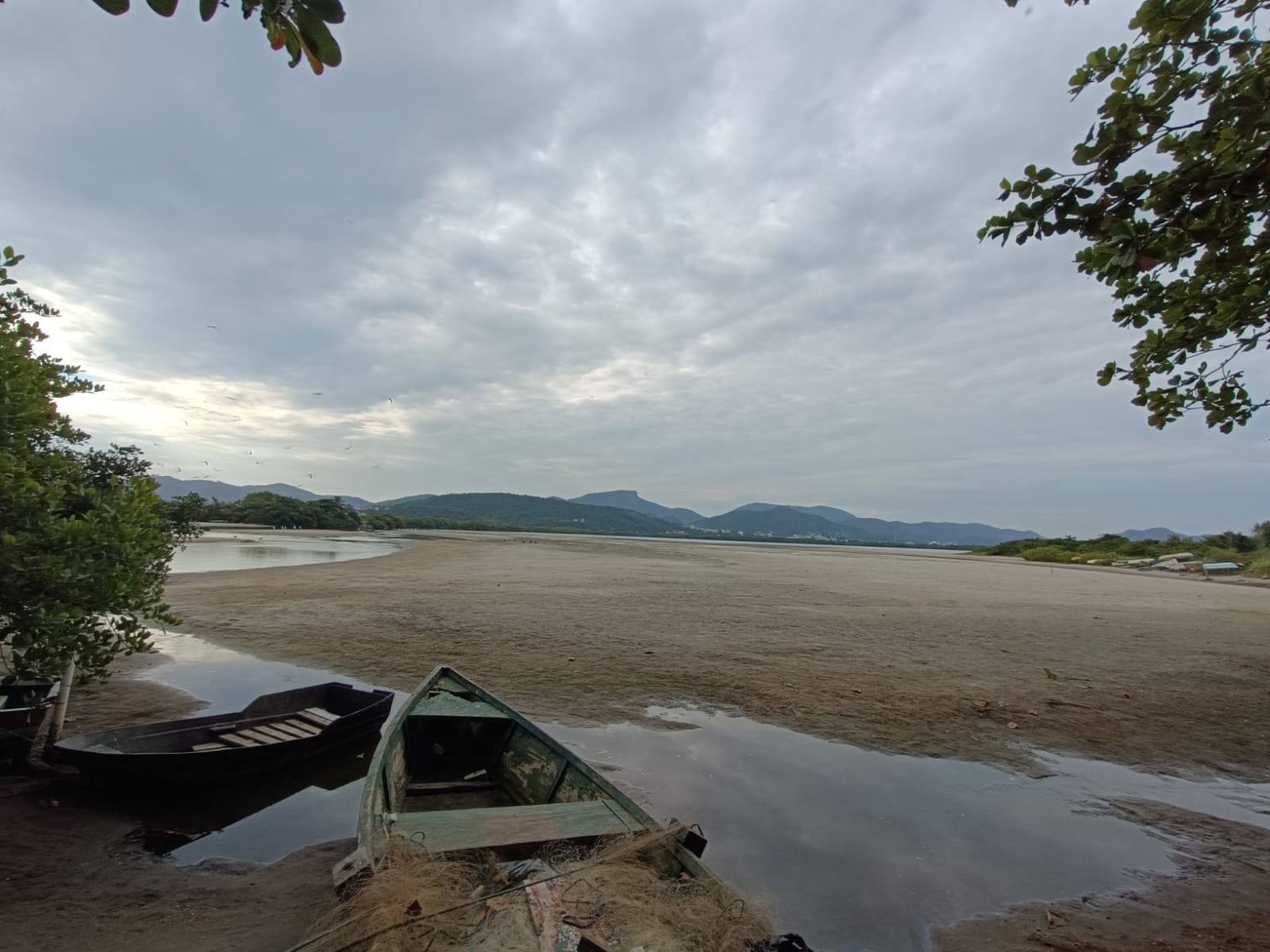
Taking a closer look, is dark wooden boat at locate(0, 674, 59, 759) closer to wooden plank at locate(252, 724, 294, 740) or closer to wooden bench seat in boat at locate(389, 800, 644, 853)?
wooden plank at locate(252, 724, 294, 740)

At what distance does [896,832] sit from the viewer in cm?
567

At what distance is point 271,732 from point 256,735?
192 millimetres

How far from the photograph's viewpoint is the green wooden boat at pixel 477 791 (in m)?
4.06

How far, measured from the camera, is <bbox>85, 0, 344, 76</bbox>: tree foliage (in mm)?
1675

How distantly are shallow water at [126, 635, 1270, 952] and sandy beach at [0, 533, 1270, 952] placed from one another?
0.34 meters

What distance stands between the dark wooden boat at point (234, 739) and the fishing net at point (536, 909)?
3345mm

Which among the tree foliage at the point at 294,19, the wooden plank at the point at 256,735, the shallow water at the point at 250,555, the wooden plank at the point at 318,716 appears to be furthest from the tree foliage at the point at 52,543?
the shallow water at the point at 250,555

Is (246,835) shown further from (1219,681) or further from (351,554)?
(351,554)

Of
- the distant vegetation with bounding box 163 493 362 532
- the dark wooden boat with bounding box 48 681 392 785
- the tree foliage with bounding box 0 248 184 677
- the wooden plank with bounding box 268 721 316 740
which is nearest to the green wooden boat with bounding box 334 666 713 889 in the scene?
the dark wooden boat with bounding box 48 681 392 785

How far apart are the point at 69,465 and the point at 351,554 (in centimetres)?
3937

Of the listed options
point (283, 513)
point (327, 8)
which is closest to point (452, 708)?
point (327, 8)

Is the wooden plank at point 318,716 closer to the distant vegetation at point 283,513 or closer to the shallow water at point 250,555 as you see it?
the shallow water at point 250,555

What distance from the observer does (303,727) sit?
7.35 meters

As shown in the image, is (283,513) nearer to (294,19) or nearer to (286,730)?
(286,730)
